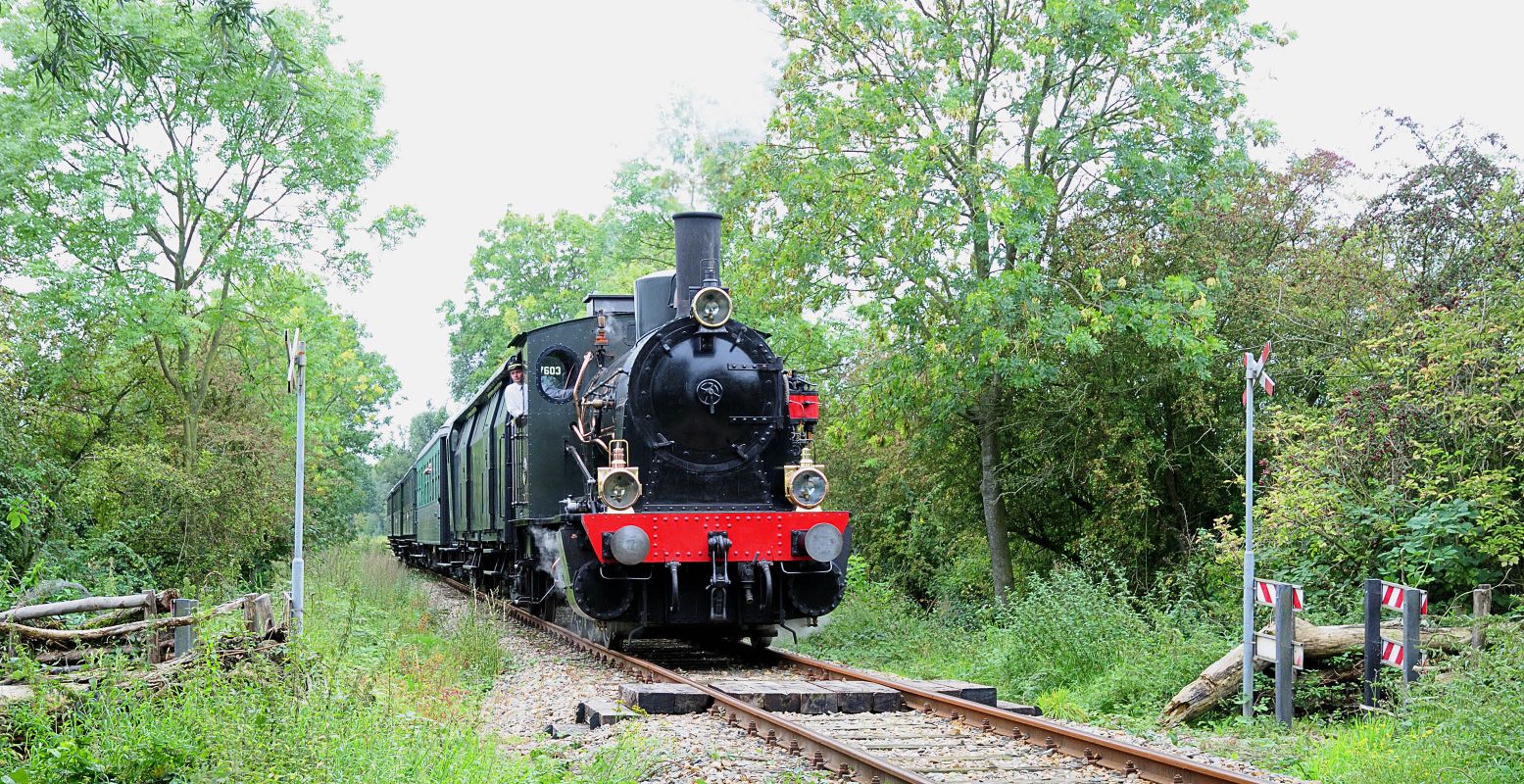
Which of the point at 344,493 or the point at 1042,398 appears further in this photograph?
the point at 344,493

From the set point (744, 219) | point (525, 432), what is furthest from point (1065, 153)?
point (525, 432)

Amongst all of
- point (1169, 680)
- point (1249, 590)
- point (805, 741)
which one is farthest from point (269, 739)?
point (1169, 680)

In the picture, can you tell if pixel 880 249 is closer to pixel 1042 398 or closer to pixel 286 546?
pixel 1042 398

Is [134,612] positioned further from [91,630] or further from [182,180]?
[182,180]

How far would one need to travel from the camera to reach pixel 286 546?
22.0 m

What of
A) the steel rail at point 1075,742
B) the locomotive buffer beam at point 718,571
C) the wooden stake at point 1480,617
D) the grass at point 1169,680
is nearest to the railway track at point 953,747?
the steel rail at point 1075,742

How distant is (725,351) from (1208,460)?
23.8 feet

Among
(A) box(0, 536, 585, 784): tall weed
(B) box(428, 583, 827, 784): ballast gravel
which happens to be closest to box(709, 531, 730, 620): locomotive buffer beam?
(B) box(428, 583, 827, 784): ballast gravel

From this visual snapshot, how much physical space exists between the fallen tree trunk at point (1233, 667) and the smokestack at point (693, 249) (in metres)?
5.44

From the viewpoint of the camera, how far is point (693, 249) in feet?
37.6

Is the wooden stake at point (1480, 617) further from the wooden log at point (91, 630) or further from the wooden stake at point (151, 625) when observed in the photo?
the wooden stake at point (151, 625)

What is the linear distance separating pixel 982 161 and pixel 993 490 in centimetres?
423

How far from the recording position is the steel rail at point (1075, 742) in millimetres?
5793

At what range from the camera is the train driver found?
493 inches
